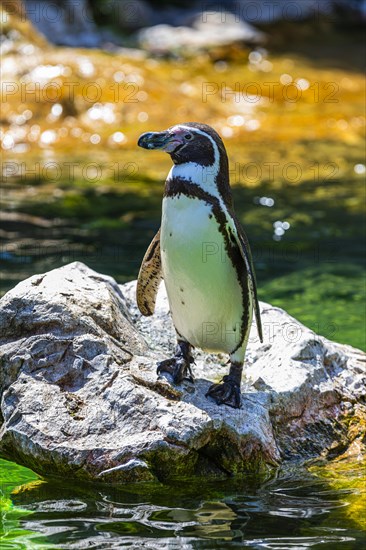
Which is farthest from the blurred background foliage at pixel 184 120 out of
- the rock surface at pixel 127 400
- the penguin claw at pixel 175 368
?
the penguin claw at pixel 175 368

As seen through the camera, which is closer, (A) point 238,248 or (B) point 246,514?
(B) point 246,514

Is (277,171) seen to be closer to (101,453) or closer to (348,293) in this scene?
(348,293)

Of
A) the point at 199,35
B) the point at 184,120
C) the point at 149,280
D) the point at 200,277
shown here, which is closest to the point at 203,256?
the point at 200,277

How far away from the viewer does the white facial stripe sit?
15.9 feet

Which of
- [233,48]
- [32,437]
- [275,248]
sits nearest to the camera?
[32,437]

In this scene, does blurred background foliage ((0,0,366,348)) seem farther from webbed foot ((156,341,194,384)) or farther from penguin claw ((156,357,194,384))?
penguin claw ((156,357,194,384))

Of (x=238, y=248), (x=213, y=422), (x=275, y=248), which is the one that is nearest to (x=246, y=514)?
(x=213, y=422)

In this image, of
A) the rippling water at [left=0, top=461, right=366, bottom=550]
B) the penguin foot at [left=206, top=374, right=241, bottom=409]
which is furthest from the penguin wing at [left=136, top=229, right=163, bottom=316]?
the rippling water at [left=0, top=461, right=366, bottom=550]

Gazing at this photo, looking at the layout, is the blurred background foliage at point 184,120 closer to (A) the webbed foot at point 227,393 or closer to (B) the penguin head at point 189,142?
(A) the webbed foot at point 227,393

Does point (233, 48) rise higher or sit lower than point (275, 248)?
higher

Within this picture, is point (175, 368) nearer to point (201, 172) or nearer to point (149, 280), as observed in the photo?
point (149, 280)

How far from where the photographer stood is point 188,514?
4.46 meters

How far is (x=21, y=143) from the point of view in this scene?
47.0 ft

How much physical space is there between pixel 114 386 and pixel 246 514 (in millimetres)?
967
